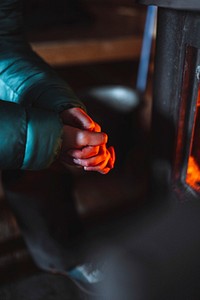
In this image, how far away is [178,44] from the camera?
3.65 feet

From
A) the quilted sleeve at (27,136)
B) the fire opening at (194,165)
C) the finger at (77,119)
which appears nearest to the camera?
the quilted sleeve at (27,136)

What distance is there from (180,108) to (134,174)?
37.2 inches

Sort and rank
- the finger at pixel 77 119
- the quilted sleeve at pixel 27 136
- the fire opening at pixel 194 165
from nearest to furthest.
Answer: the quilted sleeve at pixel 27 136 < the finger at pixel 77 119 < the fire opening at pixel 194 165

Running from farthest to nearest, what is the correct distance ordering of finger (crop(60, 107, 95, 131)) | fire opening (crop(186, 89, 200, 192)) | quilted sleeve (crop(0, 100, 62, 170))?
fire opening (crop(186, 89, 200, 192)) → finger (crop(60, 107, 95, 131)) → quilted sleeve (crop(0, 100, 62, 170))

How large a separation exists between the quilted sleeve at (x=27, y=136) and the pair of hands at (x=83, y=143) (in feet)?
0.13

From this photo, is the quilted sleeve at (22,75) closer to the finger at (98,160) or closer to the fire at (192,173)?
the finger at (98,160)

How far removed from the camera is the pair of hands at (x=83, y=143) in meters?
0.95

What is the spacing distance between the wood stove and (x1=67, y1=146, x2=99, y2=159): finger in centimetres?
36

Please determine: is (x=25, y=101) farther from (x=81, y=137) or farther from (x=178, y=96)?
(x=178, y=96)

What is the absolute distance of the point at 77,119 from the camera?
1.01 m

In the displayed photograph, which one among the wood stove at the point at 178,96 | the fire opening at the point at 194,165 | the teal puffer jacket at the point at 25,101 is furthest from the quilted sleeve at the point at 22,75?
the fire opening at the point at 194,165

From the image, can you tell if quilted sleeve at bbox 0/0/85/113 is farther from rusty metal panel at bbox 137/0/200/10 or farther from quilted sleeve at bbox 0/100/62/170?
rusty metal panel at bbox 137/0/200/10

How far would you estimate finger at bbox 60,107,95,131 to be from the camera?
1009 millimetres

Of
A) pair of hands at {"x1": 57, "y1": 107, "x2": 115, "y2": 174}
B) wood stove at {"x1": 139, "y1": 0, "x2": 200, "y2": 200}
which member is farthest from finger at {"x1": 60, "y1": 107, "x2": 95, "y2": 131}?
wood stove at {"x1": 139, "y1": 0, "x2": 200, "y2": 200}
